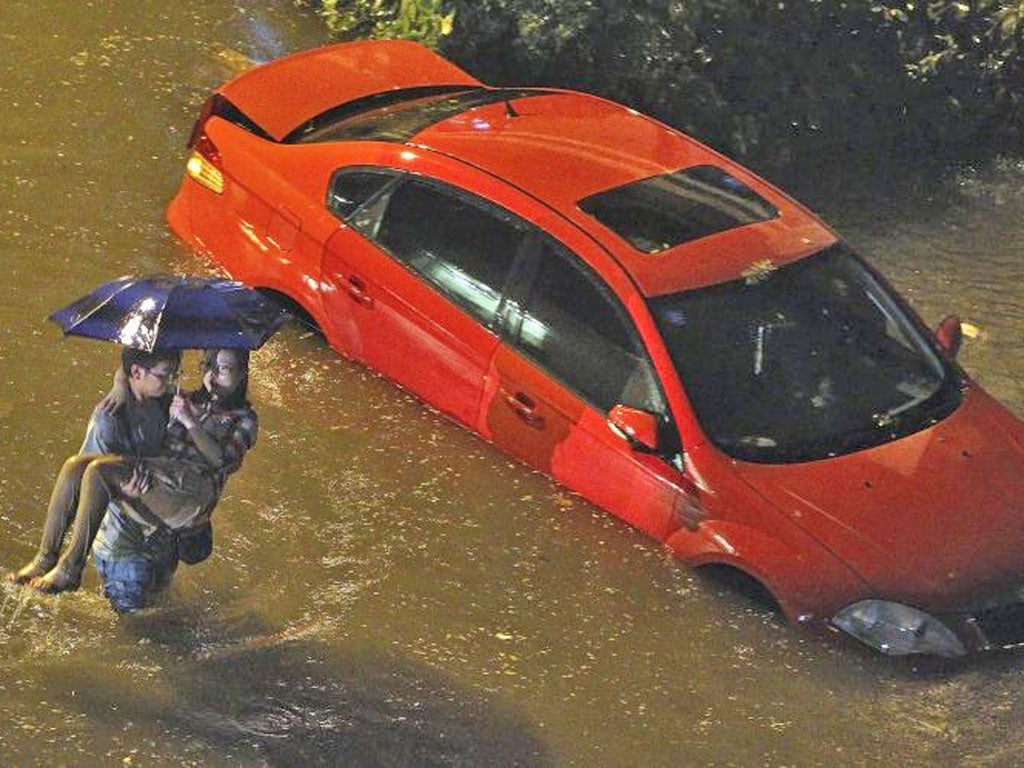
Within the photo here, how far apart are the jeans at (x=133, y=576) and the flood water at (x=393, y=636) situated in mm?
505

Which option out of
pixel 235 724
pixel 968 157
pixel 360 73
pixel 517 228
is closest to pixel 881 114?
pixel 968 157

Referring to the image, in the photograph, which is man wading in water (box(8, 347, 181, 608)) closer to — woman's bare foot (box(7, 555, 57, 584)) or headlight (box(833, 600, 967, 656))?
woman's bare foot (box(7, 555, 57, 584))

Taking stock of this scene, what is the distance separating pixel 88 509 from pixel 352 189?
3.06m

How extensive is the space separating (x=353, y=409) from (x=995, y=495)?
10.3ft

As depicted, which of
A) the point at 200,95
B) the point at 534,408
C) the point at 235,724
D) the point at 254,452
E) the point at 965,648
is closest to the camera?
the point at 235,724

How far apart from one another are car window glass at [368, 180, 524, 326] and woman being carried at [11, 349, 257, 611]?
7.16 ft

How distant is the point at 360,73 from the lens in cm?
941

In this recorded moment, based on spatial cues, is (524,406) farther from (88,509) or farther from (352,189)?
(88,509)

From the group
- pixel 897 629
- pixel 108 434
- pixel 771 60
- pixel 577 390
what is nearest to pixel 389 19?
pixel 771 60

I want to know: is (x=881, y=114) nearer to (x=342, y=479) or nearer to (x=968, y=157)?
(x=968, y=157)

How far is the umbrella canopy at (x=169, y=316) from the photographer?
207 inches

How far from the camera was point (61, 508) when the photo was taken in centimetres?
577

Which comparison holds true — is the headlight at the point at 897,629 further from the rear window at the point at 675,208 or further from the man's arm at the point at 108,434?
the man's arm at the point at 108,434

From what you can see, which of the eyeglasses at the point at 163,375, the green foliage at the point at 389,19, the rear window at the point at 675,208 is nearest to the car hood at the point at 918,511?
the rear window at the point at 675,208
